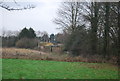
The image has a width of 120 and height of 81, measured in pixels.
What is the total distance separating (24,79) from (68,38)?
13851 millimetres

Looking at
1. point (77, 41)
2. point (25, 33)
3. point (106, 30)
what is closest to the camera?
point (106, 30)

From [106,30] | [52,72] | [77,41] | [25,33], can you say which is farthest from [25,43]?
[52,72]

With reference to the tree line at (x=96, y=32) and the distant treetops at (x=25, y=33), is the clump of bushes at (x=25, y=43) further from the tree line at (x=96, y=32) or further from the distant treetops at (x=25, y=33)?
the tree line at (x=96, y=32)

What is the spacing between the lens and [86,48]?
1889 cm

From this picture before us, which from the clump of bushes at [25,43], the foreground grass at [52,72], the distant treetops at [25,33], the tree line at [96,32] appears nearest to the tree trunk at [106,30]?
the tree line at [96,32]

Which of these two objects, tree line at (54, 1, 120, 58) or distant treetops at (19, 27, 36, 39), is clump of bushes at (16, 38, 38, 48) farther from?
tree line at (54, 1, 120, 58)

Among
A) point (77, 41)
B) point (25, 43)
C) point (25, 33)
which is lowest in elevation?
point (25, 43)

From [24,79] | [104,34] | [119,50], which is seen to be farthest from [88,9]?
[24,79]

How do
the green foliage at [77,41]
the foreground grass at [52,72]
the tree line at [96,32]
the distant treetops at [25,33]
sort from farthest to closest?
the distant treetops at [25,33] < the green foliage at [77,41] < the tree line at [96,32] < the foreground grass at [52,72]

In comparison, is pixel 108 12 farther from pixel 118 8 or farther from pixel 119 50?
pixel 119 50

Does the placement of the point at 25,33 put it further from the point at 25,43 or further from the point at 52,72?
the point at 52,72

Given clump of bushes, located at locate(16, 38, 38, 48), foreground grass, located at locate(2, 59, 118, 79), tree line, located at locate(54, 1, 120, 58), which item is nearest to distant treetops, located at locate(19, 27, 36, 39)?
clump of bushes, located at locate(16, 38, 38, 48)

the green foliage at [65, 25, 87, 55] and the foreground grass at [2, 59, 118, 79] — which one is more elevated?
the green foliage at [65, 25, 87, 55]

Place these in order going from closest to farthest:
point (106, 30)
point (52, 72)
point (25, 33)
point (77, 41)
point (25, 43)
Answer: point (52, 72) < point (106, 30) < point (77, 41) < point (25, 43) < point (25, 33)
